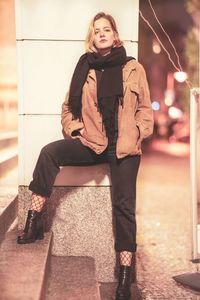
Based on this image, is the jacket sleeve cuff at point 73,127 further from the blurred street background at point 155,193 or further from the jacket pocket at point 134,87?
the blurred street background at point 155,193

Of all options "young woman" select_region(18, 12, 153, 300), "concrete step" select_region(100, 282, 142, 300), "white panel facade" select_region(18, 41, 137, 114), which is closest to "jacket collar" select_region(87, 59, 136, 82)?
"young woman" select_region(18, 12, 153, 300)

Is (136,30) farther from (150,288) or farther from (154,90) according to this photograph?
(154,90)

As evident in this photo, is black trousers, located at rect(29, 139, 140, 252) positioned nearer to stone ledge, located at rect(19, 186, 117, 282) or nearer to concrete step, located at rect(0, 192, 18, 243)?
stone ledge, located at rect(19, 186, 117, 282)

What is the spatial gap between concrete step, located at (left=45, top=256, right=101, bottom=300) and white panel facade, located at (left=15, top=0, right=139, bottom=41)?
6.69ft

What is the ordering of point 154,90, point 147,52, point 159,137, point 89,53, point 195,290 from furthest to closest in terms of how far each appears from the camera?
point 154,90 → point 159,137 → point 147,52 → point 195,290 → point 89,53

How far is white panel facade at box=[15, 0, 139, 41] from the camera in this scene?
415 centimetres

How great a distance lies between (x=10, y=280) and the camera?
3.10 metres

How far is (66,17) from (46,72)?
20.8 inches

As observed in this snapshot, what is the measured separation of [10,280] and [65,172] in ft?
4.64

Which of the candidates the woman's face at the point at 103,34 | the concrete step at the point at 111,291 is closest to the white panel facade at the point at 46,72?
the woman's face at the point at 103,34

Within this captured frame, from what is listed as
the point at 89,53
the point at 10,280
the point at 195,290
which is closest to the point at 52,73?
the point at 89,53

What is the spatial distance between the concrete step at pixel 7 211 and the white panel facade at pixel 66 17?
1.65m

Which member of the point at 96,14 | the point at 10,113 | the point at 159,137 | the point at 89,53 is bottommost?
the point at 159,137

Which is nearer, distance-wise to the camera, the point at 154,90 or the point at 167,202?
the point at 167,202
